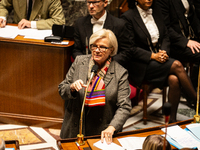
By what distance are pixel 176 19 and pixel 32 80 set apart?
186 cm

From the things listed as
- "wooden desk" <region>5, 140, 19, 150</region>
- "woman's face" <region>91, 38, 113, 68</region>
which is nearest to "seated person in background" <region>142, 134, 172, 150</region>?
"wooden desk" <region>5, 140, 19, 150</region>

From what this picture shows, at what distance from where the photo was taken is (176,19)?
3809 millimetres

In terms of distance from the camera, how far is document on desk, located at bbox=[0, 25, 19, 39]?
3.40m

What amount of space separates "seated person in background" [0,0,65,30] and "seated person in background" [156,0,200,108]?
1206 mm

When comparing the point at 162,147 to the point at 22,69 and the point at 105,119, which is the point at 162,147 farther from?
the point at 22,69

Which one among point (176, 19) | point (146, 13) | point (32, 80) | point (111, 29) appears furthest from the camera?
point (176, 19)

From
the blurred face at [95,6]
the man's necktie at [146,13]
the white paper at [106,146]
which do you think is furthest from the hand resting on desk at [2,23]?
the white paper at [106,146]

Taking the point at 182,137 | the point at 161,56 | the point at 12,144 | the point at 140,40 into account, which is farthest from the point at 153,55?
the point at 12,144

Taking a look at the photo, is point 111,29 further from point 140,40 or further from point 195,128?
point 195,128

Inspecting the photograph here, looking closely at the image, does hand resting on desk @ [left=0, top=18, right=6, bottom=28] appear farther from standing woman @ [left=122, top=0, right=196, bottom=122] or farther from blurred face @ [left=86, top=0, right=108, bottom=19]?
standing woman @ [left=122, top=0, right=196, bottom=122]

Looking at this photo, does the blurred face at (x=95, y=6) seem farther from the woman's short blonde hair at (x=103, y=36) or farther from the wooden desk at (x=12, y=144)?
the wooden desk at (x=12, y=144)

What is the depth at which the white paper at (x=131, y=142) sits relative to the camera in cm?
190

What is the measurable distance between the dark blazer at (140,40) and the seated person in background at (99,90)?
1.06 m

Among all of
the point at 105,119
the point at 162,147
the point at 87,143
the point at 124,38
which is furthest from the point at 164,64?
the point at 162,147
